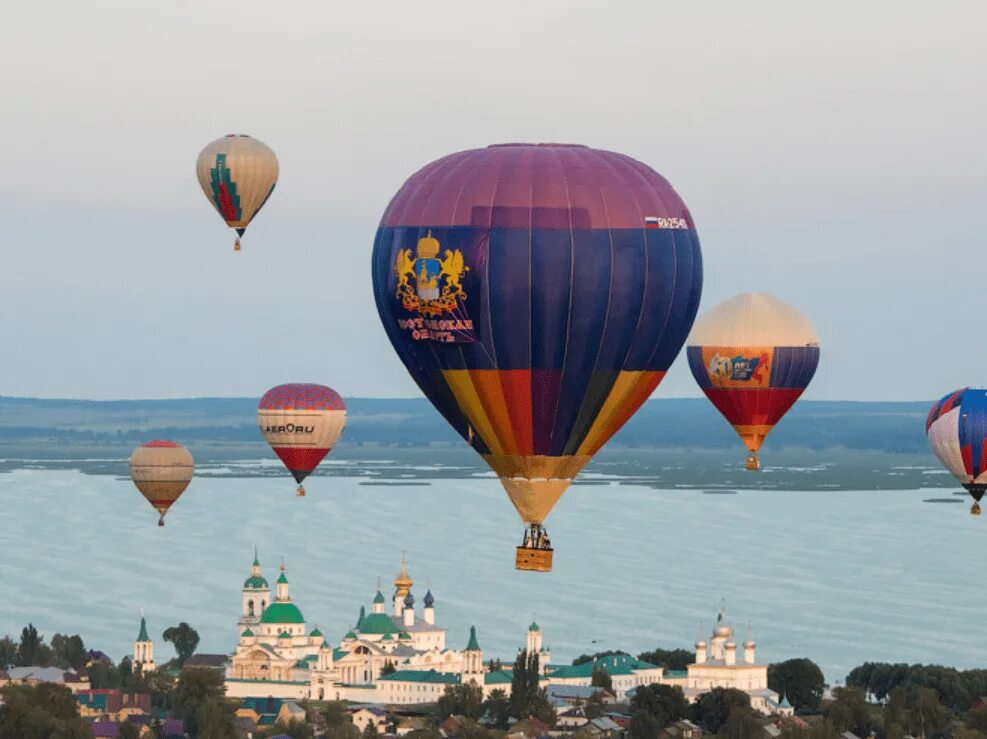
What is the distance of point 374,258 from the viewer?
30.0m

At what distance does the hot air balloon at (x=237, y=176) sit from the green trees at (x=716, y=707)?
82.4ft

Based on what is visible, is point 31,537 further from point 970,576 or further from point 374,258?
point 374,258

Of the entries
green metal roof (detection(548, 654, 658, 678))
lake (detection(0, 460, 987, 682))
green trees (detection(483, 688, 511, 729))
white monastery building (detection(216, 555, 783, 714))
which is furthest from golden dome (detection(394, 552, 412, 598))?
green trees (detection(483, 688, 511, 729))

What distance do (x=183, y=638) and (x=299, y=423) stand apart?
31.9 m

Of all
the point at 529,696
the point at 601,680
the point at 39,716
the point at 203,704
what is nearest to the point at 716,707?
the point at 529,696

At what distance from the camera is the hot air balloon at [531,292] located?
2880cm

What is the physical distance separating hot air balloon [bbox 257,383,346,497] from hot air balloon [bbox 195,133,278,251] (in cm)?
915

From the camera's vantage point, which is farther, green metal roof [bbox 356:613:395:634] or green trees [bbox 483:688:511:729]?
green metal roof [bbox 356:613:395:634]

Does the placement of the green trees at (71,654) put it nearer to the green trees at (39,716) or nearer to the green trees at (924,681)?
the green trees at (39,716)

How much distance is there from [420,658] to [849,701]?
65.7ft

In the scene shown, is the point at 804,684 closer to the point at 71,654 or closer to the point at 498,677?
the point at 498,677

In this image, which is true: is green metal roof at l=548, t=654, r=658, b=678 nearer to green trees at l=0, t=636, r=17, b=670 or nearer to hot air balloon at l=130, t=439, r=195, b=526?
green trees at l=0, t=636, r=17, b=670

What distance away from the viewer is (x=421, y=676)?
8012cm

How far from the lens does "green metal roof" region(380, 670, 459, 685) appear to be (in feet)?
258
